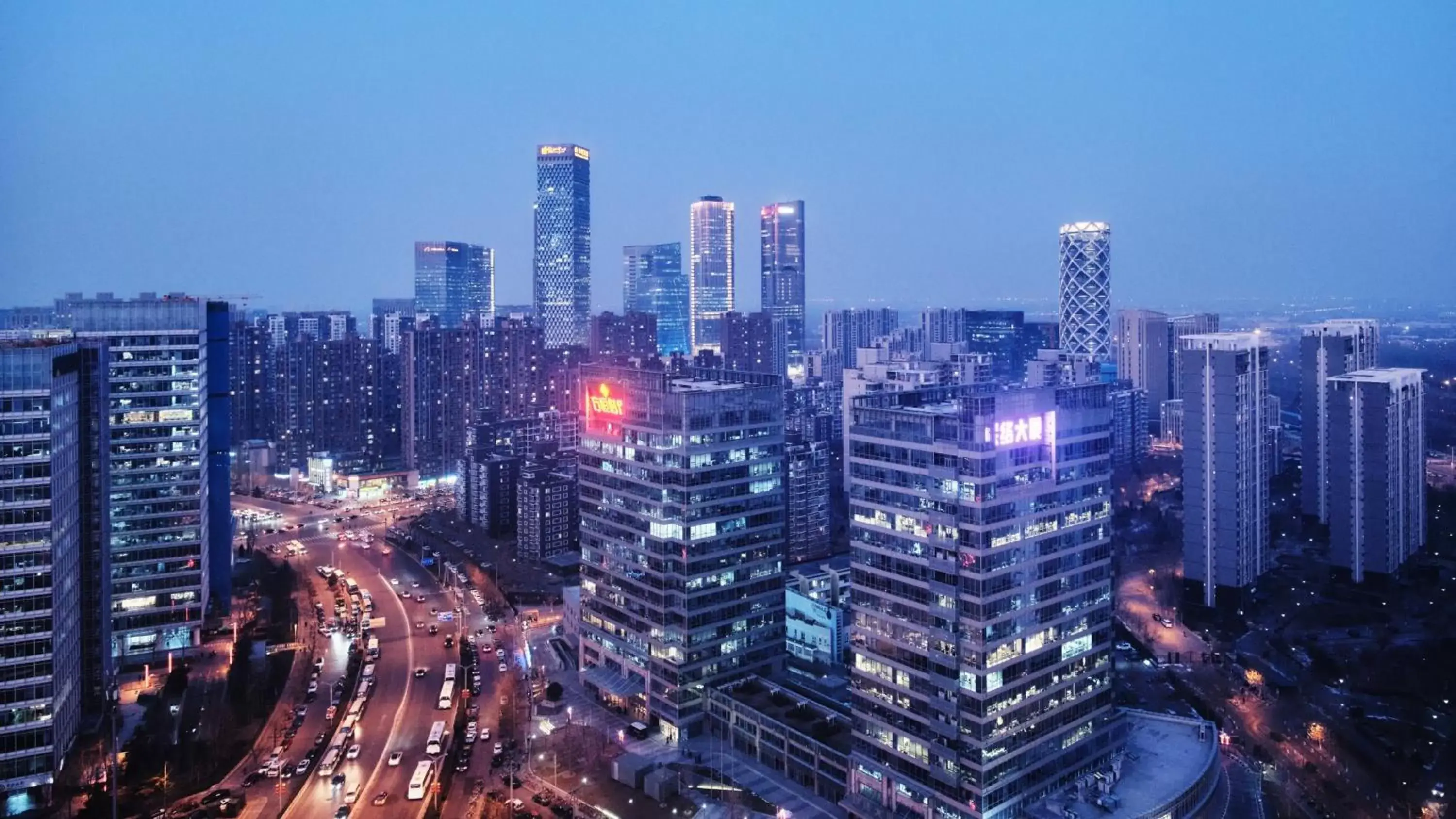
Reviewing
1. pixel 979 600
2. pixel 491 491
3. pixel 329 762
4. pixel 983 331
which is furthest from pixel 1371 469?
pixel 983 331

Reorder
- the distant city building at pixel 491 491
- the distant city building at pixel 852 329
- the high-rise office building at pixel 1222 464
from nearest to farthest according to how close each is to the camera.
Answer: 1. the high-rise office building at pixel 1222 464
2. the distant city building at pixel 491 491
3. the distant city building at pixel 852 329

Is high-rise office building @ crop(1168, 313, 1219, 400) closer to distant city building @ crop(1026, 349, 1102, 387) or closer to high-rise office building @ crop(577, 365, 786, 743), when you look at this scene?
distant city building @ crop(1026, 349, 1102, 387)

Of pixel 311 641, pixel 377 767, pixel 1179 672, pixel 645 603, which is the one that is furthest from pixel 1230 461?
pixel 311 641

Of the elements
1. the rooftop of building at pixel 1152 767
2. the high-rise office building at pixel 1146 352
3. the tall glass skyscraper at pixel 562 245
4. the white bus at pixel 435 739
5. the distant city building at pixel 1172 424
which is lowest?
the white bus at pixel 435 739

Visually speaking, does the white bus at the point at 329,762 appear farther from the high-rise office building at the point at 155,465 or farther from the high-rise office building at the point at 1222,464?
the high-rise office building at the point at 1222,464

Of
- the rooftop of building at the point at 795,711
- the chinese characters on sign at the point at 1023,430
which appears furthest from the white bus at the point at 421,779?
the chinese characters on sign at the point at 1023,430

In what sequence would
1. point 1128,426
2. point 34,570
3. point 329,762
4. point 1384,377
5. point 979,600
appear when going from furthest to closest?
point 1128,426 < point 1384,377 < point 329,762 < point 34,570 < point 979,600

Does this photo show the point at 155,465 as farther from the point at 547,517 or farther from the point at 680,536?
the point at 547,517
